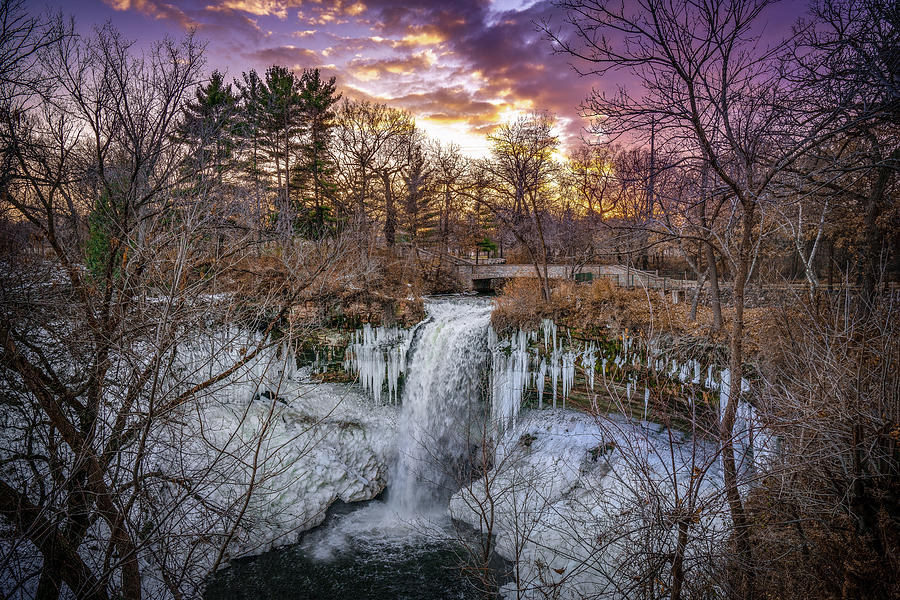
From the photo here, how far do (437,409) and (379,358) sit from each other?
2.42 meters

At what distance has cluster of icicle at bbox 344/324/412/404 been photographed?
1270 cm

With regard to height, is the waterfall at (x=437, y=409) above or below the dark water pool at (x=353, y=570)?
above

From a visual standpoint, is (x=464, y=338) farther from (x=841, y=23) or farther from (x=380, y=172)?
(x=380, y=172)

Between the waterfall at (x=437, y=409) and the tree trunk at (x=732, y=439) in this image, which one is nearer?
the tree trunk at (x=732, y=439)

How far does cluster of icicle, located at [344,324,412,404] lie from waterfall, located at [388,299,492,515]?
457 millimetres

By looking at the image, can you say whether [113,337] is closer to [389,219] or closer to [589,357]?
[589,357]

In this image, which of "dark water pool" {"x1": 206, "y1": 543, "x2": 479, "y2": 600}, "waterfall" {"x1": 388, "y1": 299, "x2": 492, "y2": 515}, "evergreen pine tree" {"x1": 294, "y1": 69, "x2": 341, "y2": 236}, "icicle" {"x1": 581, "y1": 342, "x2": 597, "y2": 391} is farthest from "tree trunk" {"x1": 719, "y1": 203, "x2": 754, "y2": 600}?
"evergreen pine tree" {"x1": 294, "y1": 69, "x2": 341, "y2": 236}

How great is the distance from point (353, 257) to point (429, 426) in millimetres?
5190

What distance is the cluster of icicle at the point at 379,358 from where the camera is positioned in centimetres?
1270

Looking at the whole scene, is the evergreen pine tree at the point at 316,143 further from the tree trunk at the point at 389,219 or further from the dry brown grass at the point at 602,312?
the dry brown grass at the point at 602,312

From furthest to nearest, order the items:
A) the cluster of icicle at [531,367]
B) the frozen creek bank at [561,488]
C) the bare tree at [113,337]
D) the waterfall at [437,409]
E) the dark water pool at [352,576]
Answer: the waterfall at [437,409], the cluster of icicle at [531,367], the dark water pool at [352,576], the frozen creek bank at [561,488], the bare tree at [113,337]

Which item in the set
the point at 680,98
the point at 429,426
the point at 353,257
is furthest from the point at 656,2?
the point at 429,426

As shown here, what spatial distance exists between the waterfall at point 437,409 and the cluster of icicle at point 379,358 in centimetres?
46

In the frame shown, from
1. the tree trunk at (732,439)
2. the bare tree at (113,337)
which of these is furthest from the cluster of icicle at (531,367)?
the bare tree at (113,337)
